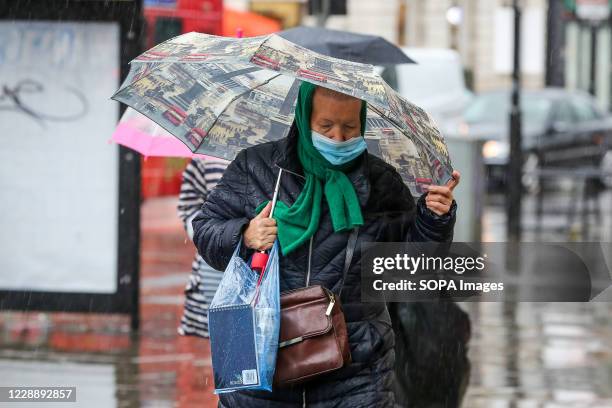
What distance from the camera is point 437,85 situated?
18016mm

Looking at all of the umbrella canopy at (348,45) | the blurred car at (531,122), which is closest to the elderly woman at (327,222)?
the umbrella canopy at (348,45)

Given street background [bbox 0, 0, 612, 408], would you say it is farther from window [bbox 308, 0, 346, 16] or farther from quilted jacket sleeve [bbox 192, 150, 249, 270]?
quilted jacket sleeve [bbox 192, 150, 249, 270]

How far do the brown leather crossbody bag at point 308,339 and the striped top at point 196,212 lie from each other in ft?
8.13

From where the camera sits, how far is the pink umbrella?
6531 millimetres

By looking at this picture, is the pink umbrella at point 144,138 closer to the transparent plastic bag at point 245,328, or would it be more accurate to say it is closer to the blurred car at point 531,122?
the transparent plastic bag at point 245,328

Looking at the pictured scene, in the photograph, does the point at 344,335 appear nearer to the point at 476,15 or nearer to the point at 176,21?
the point at 176,21

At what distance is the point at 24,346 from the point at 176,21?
39.1 feet

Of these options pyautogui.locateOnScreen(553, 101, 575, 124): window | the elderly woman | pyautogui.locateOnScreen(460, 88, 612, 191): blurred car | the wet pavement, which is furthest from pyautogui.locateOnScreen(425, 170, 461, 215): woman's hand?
pyautogui.locateOnScreen(553, 101, 575, 124): window

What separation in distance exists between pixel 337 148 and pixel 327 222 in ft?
0.79

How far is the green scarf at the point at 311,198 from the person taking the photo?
4.32m

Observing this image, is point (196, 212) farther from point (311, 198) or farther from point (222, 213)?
point (311, 198)

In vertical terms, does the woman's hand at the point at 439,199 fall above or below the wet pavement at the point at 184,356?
above

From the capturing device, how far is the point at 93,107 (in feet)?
32.9

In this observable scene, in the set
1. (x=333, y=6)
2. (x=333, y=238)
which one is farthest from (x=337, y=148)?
(x=333, y=6)
